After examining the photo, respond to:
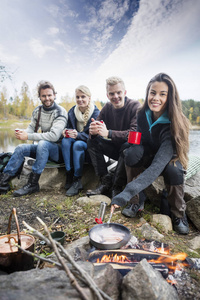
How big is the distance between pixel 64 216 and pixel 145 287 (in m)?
1.84

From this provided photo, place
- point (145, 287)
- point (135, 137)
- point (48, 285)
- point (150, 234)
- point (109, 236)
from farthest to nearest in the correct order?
point (135, 137), point (150, 234), point (109, 236), point (145, 287), point (48, 285)

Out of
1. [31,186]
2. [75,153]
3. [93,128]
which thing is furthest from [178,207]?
[31,186]

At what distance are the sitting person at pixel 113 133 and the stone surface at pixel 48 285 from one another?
198cm

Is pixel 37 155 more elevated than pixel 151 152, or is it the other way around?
pixel 151 152

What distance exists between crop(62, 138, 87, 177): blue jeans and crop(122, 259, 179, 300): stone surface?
8.11 feet

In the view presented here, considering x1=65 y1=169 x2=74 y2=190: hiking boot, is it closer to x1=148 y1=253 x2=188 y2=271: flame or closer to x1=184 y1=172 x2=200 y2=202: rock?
x1=184 y1=172 x2=200 y2=202: rock

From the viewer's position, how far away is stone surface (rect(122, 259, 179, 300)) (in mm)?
1101

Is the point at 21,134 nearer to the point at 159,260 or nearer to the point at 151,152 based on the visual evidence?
the point at 151,152

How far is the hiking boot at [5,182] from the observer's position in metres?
3.64

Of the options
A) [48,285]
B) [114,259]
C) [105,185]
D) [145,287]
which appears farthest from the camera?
[105,185]

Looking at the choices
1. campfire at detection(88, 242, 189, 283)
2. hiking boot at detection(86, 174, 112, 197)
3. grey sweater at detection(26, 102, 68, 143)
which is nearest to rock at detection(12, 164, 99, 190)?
hiking boot at detection(86, 174, 112, 197)

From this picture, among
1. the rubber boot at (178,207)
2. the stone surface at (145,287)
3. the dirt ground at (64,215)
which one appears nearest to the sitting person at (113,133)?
the dirt ground at (64,215)

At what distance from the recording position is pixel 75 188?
354 cm

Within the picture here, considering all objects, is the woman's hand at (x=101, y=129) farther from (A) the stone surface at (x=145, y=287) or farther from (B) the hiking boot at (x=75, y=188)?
(A) the stone surface at (x=145, y=287)
